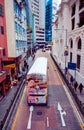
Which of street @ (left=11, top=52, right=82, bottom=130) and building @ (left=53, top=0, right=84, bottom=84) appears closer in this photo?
street @ (left=11, top=52, right=82, bottom=130)

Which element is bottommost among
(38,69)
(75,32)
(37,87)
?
(37,87)

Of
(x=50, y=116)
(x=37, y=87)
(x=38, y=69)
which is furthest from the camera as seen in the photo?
(x=38, y=69)

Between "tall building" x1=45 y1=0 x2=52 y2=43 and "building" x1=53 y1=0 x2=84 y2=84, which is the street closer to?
"building" x1=53 y1=0 x2=84 y2=84

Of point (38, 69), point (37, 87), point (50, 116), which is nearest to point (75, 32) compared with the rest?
point (38, 69)

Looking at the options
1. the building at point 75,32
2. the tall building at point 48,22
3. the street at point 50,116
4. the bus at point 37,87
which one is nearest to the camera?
the street at point 50,116

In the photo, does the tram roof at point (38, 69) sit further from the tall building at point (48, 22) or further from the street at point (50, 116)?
the tall building at point (48, 22)

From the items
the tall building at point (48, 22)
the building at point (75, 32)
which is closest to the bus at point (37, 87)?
the building at point (75, 32)

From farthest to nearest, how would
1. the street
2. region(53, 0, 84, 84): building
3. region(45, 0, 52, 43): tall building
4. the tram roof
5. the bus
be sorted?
region(45, 0, 52, 43): tall building → region(53, 0, 84, 84): building → the tram roof → the bus → the street

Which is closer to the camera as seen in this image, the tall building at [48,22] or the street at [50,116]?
the street at [50,116]

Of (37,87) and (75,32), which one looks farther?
(75,32)

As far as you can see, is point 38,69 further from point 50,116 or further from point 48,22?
point 48,22

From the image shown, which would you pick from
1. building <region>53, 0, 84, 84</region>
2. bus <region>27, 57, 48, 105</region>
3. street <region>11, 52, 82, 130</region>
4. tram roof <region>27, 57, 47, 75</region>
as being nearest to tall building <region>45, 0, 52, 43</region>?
building <region>53, 0, 84, 84</region>

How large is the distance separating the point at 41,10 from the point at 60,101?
4488 inches

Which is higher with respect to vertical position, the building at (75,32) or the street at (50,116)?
the building at (75,32)
